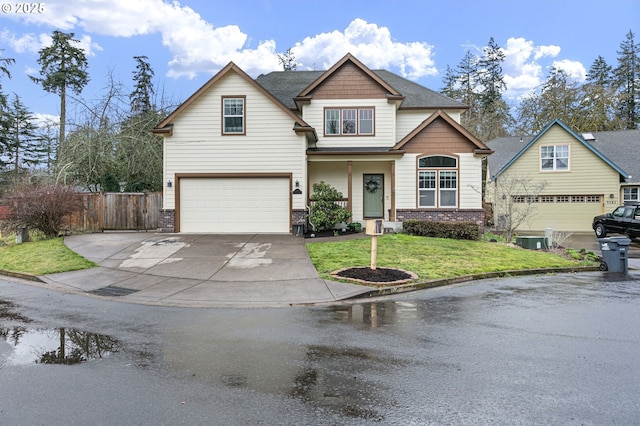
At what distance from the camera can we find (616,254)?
1164 centimetres

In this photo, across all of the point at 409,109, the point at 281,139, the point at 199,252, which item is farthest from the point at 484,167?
the point at 199,252

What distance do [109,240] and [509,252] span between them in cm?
1434

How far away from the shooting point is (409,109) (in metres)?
20.3

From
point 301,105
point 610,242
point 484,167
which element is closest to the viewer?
point 610,242

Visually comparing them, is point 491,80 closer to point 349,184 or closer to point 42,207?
point 349,184

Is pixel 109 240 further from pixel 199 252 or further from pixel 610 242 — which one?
pixel 610 242

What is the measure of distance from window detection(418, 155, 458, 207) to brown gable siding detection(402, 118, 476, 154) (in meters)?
0.39

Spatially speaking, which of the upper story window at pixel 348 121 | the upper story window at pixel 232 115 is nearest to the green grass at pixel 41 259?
the upper story window at pixel 232 115

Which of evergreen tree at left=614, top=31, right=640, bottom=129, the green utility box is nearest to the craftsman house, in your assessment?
the green utility box

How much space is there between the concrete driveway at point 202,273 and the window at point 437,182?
6744 mm

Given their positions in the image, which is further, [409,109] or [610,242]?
[409,109]

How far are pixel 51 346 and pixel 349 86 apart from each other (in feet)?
55.5

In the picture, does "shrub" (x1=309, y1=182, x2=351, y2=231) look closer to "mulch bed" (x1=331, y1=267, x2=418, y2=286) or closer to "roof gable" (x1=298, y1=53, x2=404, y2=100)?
"roof gable" (x1=298, y1=53, x2=404, y2=100)

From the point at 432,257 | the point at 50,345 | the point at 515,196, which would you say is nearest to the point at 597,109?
the point at 515,196
